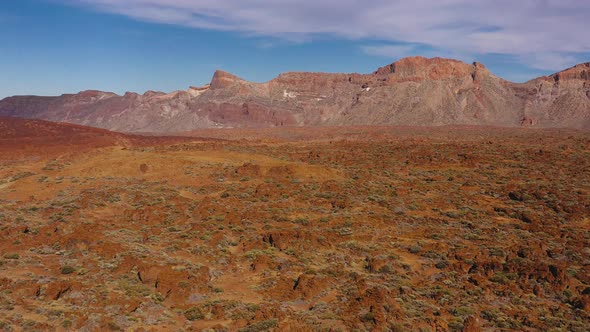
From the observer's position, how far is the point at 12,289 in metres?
12.2

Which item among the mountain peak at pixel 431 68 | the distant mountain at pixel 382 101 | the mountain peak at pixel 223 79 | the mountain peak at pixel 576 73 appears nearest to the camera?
the distant mountain at pixel 382 101

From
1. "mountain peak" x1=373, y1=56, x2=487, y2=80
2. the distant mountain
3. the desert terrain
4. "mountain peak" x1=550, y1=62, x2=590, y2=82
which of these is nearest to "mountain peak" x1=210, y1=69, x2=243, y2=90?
the distant mountain

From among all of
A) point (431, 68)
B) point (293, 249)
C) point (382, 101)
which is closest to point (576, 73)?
point (431, 68)

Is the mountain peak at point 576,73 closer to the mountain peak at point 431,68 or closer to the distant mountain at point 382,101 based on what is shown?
the distant mountain at point 382,101

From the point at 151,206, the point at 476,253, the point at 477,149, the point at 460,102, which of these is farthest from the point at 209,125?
the point at 476,253

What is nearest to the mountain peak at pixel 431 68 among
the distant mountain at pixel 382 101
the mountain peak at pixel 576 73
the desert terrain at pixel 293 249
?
the distant mountain at pixel 382 101

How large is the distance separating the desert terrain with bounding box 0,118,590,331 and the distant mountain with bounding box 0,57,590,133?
99.8 metres

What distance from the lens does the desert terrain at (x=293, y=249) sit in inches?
464

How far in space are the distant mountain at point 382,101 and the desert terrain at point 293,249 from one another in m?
99.8

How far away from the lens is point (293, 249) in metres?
17.0

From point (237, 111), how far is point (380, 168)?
108 m

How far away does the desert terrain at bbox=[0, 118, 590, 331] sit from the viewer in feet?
38.7

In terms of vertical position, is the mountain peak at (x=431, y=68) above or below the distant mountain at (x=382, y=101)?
above

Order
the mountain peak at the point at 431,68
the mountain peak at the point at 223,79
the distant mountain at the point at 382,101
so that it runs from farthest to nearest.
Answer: the mountain peak at the point at 223,79 → the mountain peak at the point at 431,68 → the distant mountain at the point at 382,101
